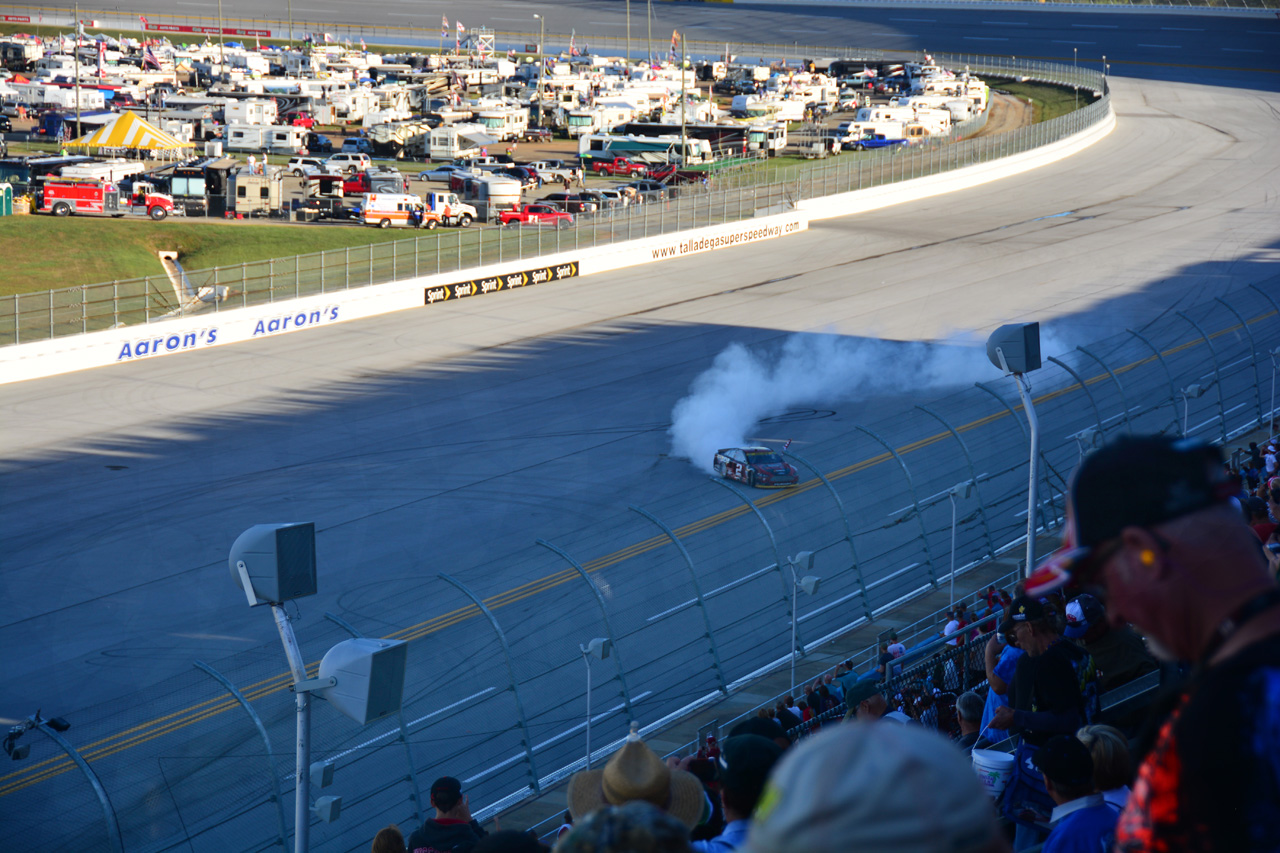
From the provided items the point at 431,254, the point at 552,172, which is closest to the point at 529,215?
the point at 552,172

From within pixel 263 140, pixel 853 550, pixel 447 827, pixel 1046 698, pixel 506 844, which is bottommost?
pixel 853 550

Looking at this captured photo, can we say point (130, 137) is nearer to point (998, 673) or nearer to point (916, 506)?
point (916, 506)

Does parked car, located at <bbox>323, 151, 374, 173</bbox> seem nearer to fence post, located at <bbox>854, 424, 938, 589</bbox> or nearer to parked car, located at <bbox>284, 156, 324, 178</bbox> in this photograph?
parked car, located at <bbox>284, 156, 324, 178</bbox>

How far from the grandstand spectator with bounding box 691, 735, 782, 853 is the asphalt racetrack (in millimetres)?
6683

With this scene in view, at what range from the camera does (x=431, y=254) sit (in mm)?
39938

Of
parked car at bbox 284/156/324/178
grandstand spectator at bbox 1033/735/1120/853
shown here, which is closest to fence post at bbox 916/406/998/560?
grandstand spectator at bbox 1033/735/1120/853

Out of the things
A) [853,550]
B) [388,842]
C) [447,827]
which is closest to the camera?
[388,842]

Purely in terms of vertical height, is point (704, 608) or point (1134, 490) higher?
point (1134, 490)

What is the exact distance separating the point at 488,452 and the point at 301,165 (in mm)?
40626

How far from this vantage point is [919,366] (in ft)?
103

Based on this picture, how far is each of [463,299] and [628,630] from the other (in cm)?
2880

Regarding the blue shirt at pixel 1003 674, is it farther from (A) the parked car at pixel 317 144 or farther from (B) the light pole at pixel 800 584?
(A) the parked car at pixel 317 144

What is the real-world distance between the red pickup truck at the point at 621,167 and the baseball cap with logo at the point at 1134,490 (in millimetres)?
65629

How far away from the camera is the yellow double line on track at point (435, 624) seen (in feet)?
34.1
